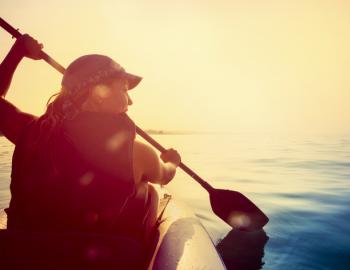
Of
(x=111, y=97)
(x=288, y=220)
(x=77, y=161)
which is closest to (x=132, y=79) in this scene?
(x=111, y=97)

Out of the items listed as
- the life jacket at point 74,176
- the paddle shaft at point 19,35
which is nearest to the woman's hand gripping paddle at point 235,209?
the paddle shaft at point 19,35

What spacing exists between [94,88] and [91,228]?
0.95m

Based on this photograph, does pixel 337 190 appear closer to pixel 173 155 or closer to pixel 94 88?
pixel 173 155

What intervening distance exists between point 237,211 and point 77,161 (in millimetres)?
3742

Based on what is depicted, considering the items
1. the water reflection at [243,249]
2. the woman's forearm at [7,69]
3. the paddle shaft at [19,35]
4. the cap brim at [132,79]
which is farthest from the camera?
the paddle shaft at [19,35]

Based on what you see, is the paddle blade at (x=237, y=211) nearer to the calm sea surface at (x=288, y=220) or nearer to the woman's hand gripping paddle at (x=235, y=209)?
the woman's hand gripping paddle at (x=235, y=209)

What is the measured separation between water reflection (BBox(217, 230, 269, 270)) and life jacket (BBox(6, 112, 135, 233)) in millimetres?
2449

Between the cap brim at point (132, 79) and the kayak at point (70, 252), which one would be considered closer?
the kayak at point (70, 252)

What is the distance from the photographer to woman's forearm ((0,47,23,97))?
9.58ft

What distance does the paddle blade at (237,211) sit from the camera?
492 cm

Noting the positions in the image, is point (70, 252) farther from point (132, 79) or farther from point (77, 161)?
point (132, 79)

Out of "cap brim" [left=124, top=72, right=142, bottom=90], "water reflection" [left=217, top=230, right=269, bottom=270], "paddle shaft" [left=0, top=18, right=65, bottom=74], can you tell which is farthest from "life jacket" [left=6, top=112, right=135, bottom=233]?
"paddle shaft" [left=0, top=18, right=65, bottom=74]

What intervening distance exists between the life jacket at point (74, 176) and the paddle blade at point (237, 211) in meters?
3.38

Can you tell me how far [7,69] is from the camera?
2984 mm
